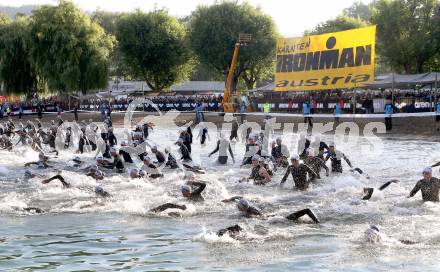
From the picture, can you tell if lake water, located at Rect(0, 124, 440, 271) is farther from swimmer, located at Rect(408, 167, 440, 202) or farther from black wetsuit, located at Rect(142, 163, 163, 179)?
black wetsuit, located at Rect(142, 163, 163, 179)

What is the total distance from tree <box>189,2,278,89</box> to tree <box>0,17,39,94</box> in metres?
16.3

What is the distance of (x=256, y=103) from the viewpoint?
4703 cm

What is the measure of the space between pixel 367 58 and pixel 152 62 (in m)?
33.9

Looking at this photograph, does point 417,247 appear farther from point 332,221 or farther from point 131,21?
point 131,21

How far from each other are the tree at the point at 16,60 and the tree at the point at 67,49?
1.48 meters

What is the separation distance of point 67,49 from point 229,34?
1558cm

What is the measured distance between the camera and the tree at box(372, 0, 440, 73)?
178 feet

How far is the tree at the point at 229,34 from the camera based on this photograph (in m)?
61.2

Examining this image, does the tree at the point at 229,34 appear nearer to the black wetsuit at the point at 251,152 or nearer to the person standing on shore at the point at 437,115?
the person standing on shore at the point at 437,115

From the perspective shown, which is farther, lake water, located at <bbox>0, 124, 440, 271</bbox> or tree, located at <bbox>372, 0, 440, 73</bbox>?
tree, located at <bbox>372, 0, 440, 73</bbox>

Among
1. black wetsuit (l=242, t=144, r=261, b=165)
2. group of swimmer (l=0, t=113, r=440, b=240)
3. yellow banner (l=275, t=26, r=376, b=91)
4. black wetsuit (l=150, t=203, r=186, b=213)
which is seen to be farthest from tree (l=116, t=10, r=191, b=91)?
black wetsuit (l=150, t=203, r=186, b=213)

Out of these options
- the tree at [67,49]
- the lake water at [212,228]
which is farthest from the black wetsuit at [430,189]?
the tree at [67,49]

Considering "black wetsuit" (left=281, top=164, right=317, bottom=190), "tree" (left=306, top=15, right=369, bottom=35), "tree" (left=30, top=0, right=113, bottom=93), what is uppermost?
"tree" (left=306, top=15, right=369, bottom=35)

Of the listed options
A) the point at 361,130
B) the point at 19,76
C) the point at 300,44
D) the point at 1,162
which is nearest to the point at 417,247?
the point at 1,162
